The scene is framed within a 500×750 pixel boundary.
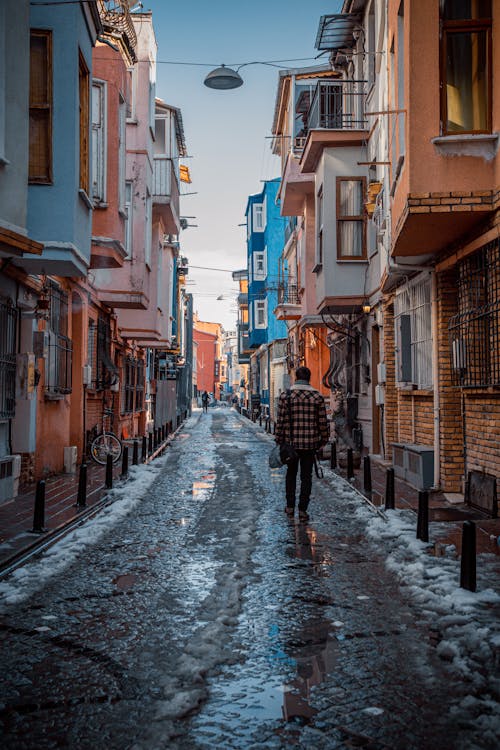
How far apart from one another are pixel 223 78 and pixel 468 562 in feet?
48.1

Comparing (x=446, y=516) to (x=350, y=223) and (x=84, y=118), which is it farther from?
(x=350, y=223)

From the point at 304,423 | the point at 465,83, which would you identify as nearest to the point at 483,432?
the point at 304,423

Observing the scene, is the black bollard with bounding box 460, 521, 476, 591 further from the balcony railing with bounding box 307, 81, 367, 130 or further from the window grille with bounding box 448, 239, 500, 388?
the balcony railing with bounding box 307, 81, 367, 130

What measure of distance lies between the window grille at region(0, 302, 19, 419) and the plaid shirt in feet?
13.7

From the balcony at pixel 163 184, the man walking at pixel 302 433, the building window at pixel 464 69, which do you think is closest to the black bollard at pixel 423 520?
the man walking at pixel 302 433

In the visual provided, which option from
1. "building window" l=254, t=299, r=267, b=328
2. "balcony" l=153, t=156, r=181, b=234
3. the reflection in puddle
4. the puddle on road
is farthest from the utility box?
"building window" l=254, t=299, r=267, b=328

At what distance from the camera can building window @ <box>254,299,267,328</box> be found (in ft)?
170

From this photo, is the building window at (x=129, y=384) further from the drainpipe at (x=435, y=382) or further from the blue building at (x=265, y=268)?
the blue building at (x=265, y=268)

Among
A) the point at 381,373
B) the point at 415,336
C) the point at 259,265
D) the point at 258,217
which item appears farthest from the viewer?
the point at 258,217

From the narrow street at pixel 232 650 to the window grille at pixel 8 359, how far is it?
355 centimetres

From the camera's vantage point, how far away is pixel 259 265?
51.3 meters

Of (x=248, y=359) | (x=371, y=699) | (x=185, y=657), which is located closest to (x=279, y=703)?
(x=371, y=699)

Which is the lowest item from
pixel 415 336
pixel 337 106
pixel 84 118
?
pixel 415 336

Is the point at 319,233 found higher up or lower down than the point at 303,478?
higher up
